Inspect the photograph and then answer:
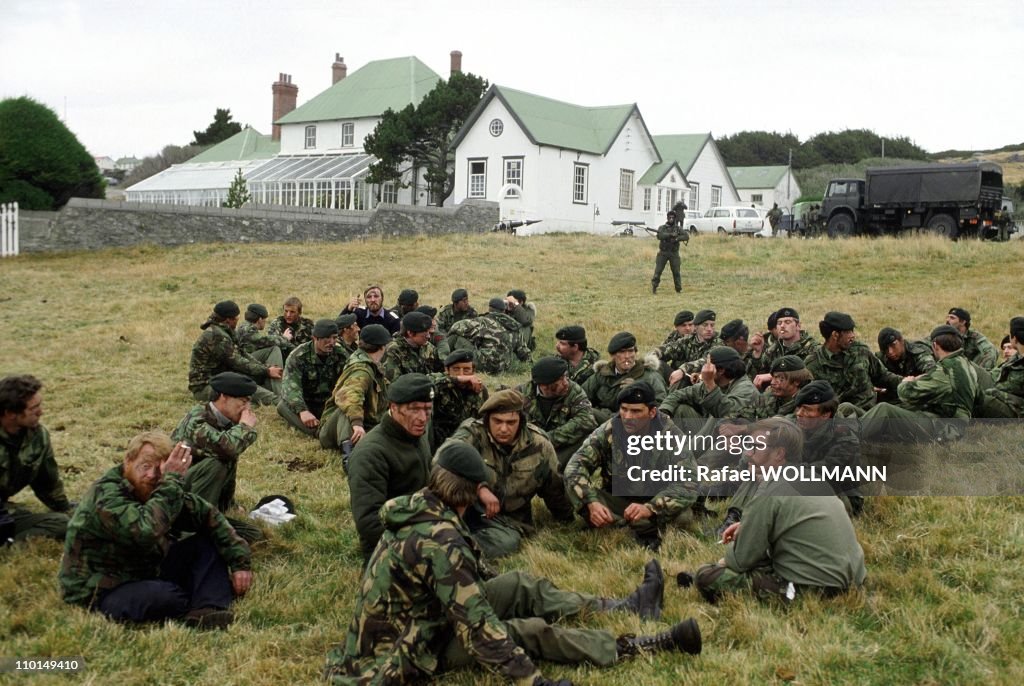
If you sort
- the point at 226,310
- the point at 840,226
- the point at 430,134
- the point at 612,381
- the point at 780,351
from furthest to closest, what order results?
the point at 430,134 < the point at 840,226 < the point at 226,310 < the point at 780,351 < the point at 612,381

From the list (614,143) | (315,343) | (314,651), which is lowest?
(314,651)

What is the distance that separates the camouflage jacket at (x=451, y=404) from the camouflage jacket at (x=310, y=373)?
5.88ft

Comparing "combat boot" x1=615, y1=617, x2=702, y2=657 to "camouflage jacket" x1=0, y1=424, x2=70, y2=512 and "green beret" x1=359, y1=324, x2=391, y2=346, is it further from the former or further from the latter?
"green beret" x1=359, y1=324, x2=391, y2=346

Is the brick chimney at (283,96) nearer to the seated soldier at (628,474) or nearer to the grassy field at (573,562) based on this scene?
the grassy field at (573,562)

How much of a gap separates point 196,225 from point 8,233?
5183 millimetres

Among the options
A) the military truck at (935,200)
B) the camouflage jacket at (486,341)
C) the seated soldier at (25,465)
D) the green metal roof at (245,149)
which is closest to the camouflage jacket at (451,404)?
the seated soldier at (25,465)

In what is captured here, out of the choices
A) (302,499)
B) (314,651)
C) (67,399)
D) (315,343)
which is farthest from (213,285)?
(314,651)

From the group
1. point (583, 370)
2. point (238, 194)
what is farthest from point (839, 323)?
point (238, 194)

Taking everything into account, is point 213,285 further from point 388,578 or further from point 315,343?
point 388,578

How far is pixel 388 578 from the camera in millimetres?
3990

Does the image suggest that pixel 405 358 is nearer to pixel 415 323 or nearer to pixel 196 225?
pixel 415 323

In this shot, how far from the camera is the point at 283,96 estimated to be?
173 ft

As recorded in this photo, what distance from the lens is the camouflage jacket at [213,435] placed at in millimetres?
5797

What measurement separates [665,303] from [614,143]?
2490 cm
